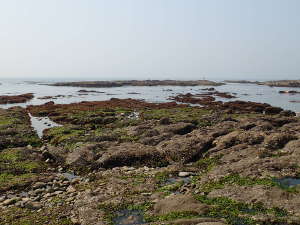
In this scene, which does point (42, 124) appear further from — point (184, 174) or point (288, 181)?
point (288, 181)

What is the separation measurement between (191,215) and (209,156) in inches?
464

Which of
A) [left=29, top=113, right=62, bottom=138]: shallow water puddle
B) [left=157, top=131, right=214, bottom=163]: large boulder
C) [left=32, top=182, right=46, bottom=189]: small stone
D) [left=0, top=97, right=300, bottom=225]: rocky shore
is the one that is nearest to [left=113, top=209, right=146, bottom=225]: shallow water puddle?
[left=0, top=97, right=300, bottom=225]: rocky shore

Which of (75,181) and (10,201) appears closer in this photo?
(10,201)

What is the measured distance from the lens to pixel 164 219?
14.2 meters

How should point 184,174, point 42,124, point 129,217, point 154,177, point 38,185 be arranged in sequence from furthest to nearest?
point 42,124 → point 184,174 → point 154,177 → point 38,185 → point 129,217

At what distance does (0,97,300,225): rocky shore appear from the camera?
1504 centimetres

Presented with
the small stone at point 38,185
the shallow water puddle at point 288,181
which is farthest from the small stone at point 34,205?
the shallow water puddle at point 288,181

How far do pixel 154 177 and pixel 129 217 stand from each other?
6281 mm

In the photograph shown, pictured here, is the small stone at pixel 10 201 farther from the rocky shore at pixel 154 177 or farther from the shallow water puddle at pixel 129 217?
the shallow water puddle at pixel 129 217

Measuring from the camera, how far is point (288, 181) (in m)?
18.1

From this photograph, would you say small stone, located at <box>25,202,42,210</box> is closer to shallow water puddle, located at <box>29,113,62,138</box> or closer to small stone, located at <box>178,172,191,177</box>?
small stone, located at <box>178,172,191,177</box>

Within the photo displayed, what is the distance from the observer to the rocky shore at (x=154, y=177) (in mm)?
15039

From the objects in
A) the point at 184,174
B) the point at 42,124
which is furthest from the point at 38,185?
the point at 42,124

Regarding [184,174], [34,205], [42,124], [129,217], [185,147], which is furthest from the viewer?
[42,124]
